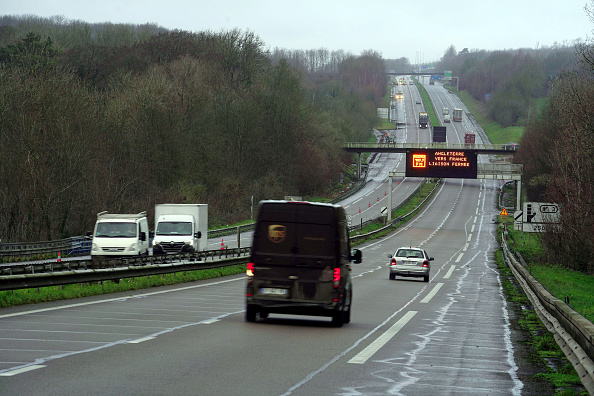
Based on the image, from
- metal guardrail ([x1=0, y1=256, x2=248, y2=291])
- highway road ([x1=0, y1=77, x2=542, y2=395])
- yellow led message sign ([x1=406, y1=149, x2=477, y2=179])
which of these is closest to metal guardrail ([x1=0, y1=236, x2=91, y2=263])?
metal guardrail ([x1=0, y1=256, x2=248, y2=291])

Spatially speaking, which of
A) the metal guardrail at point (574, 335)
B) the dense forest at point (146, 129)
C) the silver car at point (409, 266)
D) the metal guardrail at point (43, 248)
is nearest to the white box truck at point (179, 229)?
the metal guardrail at point (43, 248)

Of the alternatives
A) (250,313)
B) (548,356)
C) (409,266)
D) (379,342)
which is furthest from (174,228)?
(548,356)

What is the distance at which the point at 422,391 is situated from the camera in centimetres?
893

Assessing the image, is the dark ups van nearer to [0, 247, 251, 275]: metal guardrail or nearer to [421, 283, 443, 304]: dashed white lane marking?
[0, 247, 251, 275]: metal guardrail

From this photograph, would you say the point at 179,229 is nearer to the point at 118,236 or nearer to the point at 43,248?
the point at 118,236

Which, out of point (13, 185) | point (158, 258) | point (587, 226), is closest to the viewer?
point (158, 258)

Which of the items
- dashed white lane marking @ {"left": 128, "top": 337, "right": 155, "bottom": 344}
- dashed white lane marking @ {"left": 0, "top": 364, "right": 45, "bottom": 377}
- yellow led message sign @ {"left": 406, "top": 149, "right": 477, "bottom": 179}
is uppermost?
yellow led message sign @ {"left": 406, "top": 149, "right": 477, "bottom": 179}

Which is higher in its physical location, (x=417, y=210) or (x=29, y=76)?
(x=29, y=76)

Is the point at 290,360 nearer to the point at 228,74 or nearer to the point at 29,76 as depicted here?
the point at 29,76

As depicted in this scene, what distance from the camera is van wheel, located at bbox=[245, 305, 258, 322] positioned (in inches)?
608

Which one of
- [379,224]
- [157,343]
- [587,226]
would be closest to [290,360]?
[157,343]

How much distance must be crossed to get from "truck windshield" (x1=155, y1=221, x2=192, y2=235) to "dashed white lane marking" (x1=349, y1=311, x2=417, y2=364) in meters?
23.4

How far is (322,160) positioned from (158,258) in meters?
70.9

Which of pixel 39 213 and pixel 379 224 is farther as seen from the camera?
pixel 379 224
